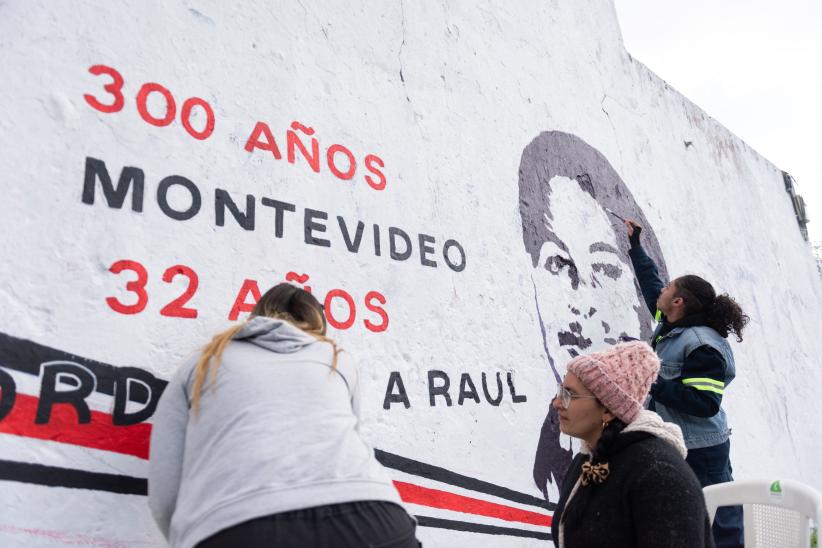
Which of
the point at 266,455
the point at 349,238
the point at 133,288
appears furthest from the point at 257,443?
the point at 349,238

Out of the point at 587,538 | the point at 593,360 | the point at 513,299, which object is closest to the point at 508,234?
the point at 513,299

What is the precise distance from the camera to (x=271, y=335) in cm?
140

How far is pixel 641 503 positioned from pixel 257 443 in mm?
851

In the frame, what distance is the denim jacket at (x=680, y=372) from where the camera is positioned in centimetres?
264

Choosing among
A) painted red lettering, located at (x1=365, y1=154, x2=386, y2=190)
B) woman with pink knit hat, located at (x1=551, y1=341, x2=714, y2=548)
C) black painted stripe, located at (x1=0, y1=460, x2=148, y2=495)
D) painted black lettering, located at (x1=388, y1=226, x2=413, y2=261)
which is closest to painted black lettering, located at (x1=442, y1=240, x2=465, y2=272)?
painted black lettering, located at (x1=388, y1=226, x2=413, y2=261)

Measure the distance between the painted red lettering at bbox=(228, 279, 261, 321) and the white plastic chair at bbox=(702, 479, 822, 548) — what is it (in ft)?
4.81

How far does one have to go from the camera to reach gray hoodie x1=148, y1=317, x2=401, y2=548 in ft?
3.90

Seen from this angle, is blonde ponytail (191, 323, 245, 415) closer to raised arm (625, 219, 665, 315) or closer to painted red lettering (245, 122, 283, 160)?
painted red lettering (245, 122, 283, 160)

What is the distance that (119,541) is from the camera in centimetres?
153

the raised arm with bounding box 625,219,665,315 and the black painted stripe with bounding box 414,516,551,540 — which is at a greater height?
the raised arm with bounding box 625,219,665,315

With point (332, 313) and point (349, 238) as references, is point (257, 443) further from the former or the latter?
point (349, 238)

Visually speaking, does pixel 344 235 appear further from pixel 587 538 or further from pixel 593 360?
pixel 587 538

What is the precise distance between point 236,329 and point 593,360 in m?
0.91

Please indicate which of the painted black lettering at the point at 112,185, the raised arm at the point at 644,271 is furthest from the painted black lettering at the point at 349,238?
the raised arm at the point at 644,271
